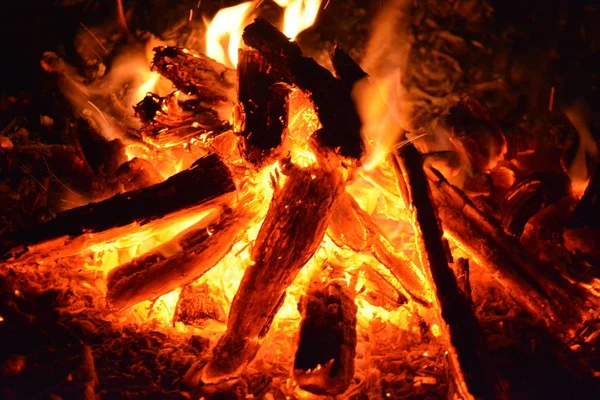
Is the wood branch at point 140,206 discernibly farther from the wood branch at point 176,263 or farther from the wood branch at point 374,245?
the wood branch at point 374,245

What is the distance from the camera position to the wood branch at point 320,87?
1818 millimetres

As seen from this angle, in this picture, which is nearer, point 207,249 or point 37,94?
point 207,249

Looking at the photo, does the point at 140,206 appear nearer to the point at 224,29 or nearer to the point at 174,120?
the point at 174,120

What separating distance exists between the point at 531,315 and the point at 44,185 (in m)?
2.51

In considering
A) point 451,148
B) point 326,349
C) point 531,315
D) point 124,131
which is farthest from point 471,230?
point 124,131

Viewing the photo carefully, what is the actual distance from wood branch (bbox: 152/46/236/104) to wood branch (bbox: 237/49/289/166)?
404 mm

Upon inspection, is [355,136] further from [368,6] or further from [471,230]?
[368,6]

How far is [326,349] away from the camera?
5.73 ft

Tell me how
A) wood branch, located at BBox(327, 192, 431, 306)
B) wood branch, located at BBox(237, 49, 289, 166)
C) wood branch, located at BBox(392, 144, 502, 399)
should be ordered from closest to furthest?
wood branch, located at BBox(392, 144, 502, 399) → wood branch, located at BBox(237, 49, 289, 166) → wood branch, located at BBox(327, 192, 431, 306)

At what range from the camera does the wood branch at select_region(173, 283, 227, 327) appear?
79.0 inches

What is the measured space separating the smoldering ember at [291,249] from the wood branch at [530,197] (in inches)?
0.5

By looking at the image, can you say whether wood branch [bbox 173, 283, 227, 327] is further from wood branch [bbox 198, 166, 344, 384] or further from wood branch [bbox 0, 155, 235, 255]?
wood branch [bbox 0, 155, 235, 255]

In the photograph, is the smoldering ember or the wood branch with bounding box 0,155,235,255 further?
the wood branch with bounding box 0,155,235,255

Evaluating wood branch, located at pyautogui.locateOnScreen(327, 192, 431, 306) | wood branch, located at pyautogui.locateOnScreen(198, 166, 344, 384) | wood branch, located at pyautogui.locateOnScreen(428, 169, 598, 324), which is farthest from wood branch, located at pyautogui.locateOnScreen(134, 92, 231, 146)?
wood branch, located at pyautogui.locateOnScreen(428, 169, 598, 324)
